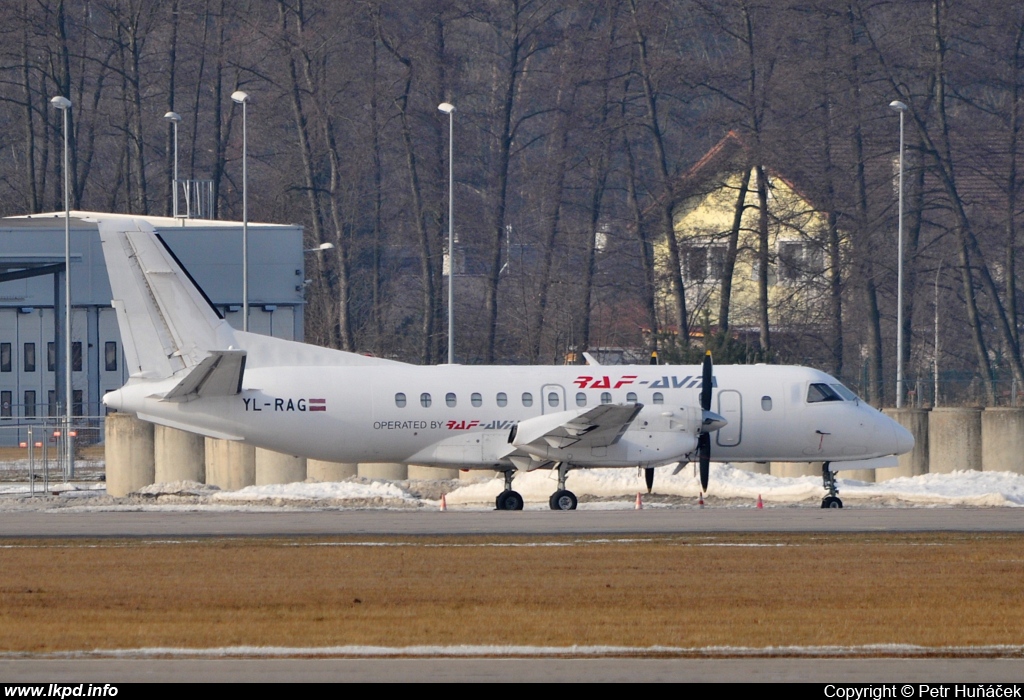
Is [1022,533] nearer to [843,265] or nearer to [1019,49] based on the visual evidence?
[843,265]

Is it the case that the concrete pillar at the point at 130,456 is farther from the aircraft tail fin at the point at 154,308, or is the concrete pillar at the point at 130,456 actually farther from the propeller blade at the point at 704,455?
the propeller blade at the point at 704,455

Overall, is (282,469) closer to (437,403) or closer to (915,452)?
(437,403)

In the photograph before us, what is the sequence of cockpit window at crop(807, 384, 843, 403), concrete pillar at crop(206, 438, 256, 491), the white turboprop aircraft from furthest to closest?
concrete pillar at crop(206, 438, 256, 491) < cockpit window at crop(807, 384, 843, 403) < the white turboprop aircraft

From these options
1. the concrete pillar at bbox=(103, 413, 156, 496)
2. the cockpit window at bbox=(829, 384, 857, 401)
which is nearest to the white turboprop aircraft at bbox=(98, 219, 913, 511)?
the cockpit window at bbox=(829, 384, 857, 401)

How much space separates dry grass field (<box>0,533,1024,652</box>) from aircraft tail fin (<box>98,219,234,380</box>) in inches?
244

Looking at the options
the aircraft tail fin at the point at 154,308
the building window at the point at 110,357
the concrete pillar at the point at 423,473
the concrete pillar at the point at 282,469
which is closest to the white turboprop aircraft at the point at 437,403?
the aircraft tail fin at the point at 154,308

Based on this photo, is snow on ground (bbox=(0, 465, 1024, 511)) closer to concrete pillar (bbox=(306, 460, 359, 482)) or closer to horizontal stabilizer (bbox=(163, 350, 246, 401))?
concrete pillar (bbox=(306, 460, 359, 482))

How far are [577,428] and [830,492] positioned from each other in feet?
19.6

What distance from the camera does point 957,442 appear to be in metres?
36.1

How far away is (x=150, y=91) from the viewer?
6750 cm

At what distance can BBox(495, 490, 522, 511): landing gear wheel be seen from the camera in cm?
2875

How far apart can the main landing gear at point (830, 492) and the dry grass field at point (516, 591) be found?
6.17 meters

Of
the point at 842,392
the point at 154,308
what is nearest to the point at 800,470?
the point at 842,392

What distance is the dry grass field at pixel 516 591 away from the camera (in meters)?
13.6
